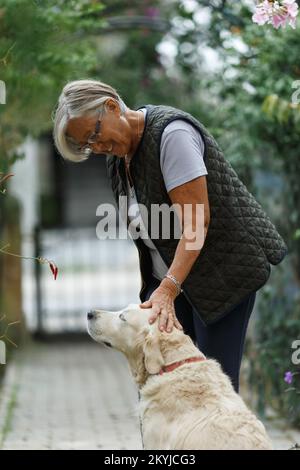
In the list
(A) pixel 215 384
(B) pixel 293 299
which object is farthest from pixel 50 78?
(A) pixel 215 384

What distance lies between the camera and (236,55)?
756 cm

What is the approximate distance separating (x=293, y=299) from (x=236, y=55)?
193 cm

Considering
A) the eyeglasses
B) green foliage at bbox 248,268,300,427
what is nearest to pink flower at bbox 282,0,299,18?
the eyeglasses

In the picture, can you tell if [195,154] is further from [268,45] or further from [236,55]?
[236,55]

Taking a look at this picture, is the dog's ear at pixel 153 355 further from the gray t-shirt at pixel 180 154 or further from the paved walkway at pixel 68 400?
the paved walkway at pixel 68 400

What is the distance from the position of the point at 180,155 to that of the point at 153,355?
82 cm

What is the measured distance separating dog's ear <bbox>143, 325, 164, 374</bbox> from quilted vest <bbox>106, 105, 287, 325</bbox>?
416 mm

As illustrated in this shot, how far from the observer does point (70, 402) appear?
864cm

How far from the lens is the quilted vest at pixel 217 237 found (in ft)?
13.6

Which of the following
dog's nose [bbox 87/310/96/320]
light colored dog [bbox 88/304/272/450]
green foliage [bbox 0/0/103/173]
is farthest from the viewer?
green foliage [bbox 0/0/103/173]

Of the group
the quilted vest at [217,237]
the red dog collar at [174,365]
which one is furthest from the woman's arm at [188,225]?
the red dog collar at [174,365]

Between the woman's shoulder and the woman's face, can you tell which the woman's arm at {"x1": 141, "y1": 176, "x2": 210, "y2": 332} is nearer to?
the woman's shoulder

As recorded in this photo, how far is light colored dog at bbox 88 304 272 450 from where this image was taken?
3637mm

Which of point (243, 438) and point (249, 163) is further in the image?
point (249, 163)
